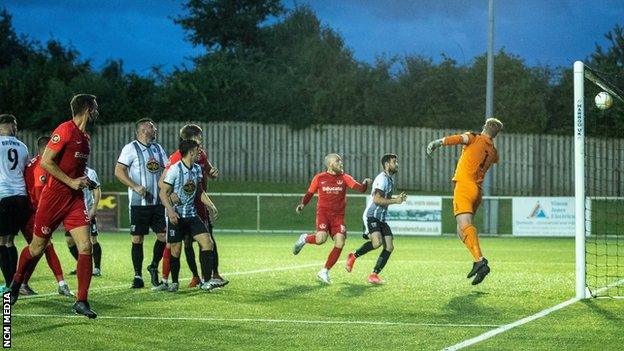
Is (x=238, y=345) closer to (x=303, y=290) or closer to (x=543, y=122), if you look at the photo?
(x=303, y=290)

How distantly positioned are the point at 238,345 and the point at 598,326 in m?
3.72

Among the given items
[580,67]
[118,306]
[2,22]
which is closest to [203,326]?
[118,306]

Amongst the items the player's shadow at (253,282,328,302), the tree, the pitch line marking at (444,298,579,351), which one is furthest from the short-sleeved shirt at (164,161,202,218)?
the tree

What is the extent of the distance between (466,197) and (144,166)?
4.49 meters

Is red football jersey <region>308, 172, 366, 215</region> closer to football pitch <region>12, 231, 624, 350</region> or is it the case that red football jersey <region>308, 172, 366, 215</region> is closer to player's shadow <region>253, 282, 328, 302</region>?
football pitch <region>12, 231, 624, 350</region>

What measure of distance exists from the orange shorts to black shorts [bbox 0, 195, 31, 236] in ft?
18.8

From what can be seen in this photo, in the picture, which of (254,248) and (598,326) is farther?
(254,248)

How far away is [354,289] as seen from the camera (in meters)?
15.3

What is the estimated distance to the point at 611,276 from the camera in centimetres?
1791

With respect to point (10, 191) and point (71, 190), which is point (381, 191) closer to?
point (10, 191)

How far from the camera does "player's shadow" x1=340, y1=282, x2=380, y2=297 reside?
1458 cm

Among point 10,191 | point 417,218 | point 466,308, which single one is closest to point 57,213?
point 10,191

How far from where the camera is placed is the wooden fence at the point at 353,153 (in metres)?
44.8

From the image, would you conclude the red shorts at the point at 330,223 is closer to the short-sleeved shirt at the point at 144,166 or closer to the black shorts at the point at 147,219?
the black shorts at the point at 147,219
